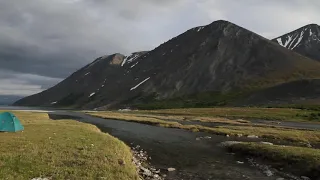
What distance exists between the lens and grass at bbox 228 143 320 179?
3274 centimetres

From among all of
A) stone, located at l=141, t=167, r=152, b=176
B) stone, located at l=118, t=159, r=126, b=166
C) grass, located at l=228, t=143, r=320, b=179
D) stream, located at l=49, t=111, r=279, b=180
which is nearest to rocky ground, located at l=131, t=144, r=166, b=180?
stone, located at l=141, t=167, r=152, b=176

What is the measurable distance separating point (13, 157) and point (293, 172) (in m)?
27.1

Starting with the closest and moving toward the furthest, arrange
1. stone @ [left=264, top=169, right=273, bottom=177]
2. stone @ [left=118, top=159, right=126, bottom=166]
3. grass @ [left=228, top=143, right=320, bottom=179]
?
stone @ [left=118, top=159, right=126, bottom=166]
stone @ [left=264, top=169, right=273, bottom=177]
grass @ [left=228, top=143, right=320, bottom=179]

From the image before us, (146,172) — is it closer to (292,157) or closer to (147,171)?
(147,171)

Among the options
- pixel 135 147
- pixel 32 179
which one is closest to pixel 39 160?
pixel 32 179

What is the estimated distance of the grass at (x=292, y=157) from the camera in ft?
107

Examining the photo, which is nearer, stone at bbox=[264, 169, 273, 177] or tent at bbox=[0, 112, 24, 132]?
stone at bbox=[264, 169, 273, 177]

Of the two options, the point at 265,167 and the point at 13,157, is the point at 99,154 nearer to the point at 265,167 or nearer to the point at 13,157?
the point at 13,157

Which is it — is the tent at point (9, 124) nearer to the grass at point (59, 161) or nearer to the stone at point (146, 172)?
the grass at point (59, 161)

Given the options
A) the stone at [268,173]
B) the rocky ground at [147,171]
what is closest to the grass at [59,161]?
the rocky ground at [147,171]

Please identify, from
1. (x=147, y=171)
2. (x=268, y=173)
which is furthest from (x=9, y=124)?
(x=268, y=173)

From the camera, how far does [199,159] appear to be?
1585 inches

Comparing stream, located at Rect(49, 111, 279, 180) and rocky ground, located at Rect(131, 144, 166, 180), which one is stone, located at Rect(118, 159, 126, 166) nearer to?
rocky ground, located at Rect(131, 144, 166, 180)

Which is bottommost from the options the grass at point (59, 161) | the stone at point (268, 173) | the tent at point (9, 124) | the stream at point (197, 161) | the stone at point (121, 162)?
the stone at point (268, 173)
